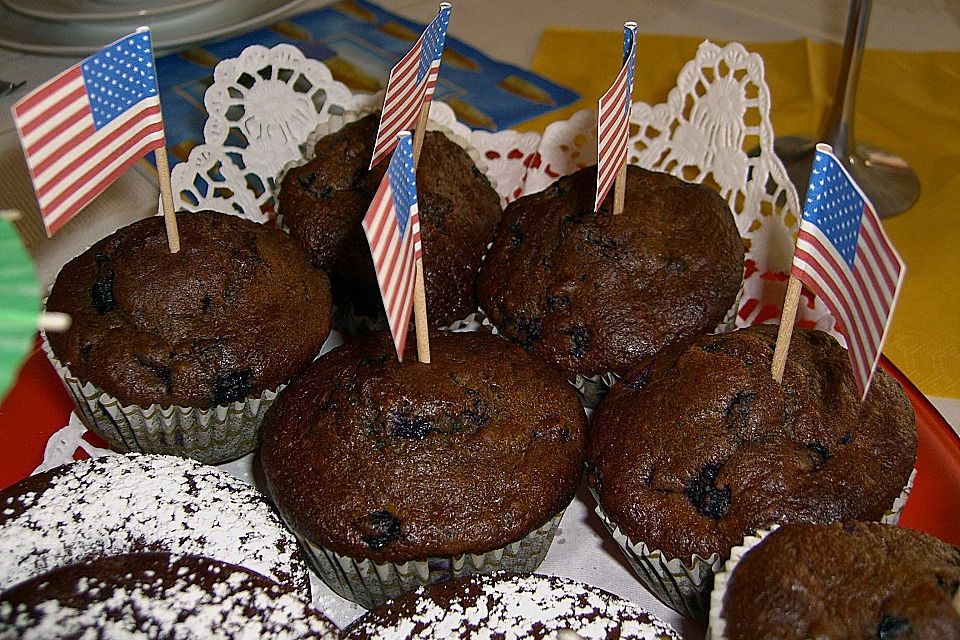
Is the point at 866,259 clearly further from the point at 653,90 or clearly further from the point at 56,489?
the point at 653,90

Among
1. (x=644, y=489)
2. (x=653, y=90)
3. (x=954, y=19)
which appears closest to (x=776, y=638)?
(x=644, y=489)

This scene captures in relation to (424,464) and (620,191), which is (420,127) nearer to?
(620,191)

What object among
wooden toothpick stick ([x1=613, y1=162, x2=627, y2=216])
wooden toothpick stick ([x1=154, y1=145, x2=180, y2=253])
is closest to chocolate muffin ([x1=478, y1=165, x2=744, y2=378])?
wooden toothpick stick ([x1=613, y1=162, x2=627, y2=216])

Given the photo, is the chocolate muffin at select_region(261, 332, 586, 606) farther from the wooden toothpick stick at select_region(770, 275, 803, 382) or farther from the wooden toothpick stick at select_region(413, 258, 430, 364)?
the wooden toothpick stick at select_region(770, 275, 803, 382)

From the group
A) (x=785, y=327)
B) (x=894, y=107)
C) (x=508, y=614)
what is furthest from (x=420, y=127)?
(x=894, y=107)

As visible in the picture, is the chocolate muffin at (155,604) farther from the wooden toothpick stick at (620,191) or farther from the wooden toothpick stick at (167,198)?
the wooden toothpick stick at (620,191)
